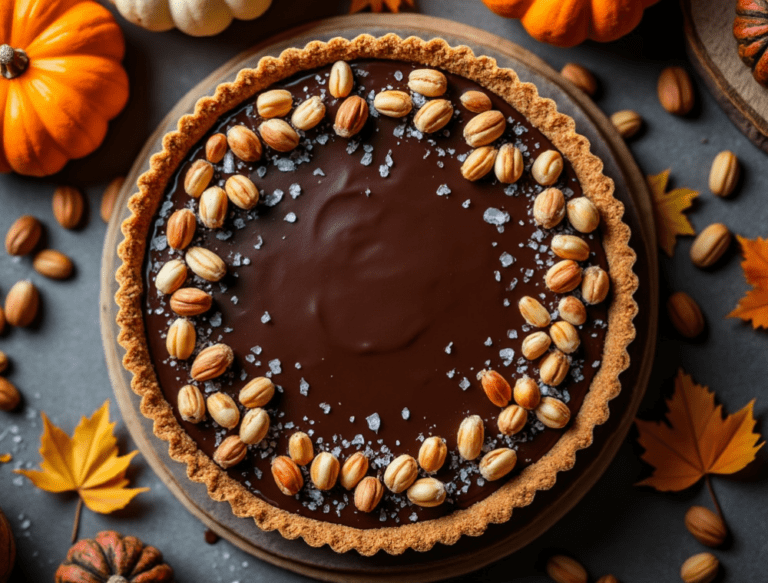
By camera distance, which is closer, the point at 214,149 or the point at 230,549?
the point at 214,149

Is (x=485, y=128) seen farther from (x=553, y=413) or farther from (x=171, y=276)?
(x=171, y=276)

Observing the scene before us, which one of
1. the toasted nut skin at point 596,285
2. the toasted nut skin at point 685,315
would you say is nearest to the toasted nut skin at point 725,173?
the toasted nut skin at point 685,315

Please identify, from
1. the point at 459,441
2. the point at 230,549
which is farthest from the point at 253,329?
the point at 230,549

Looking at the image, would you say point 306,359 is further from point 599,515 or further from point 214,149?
point 599,515

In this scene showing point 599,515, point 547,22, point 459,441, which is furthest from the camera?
point 599,515

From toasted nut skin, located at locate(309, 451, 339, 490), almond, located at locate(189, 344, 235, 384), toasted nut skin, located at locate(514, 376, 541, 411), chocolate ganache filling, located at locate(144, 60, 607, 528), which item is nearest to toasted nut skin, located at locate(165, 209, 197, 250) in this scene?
chocolate ganache filling, located at locate(144, 60, 607, 528)

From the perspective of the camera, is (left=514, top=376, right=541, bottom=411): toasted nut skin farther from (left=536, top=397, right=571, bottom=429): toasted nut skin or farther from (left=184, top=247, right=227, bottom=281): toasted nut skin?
(left=184, top=247, right=227, bottom=281): toasted nut skin

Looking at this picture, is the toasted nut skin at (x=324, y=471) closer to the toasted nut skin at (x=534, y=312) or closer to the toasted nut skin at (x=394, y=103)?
the toasted nut skin at (x=534, y=312)

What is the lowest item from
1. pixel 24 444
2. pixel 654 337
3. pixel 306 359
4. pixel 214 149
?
pixel 24 444
